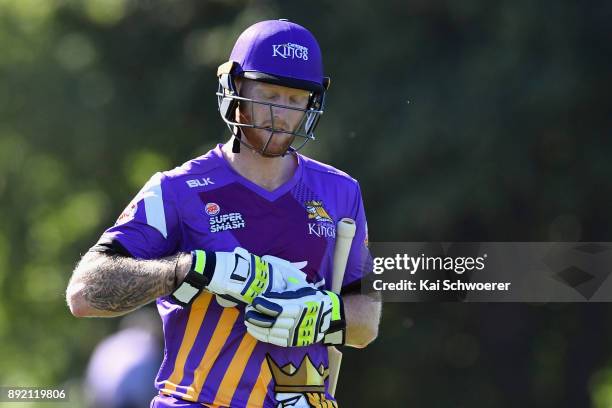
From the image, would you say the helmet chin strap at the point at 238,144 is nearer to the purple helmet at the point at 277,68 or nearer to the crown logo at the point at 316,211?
the purple helmet at the point at 277,68

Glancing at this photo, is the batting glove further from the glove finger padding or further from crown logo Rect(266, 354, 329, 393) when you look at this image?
crown logo Rect(266, 354, 329, 393)

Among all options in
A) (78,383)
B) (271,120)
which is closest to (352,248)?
(271,120)

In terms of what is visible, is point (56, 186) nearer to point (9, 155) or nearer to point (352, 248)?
point (9, 155)

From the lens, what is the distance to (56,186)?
19.8 meters

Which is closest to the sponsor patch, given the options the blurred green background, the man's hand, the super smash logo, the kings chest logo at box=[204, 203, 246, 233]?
the kings chest logo at box=[204, 203, 246, 233]

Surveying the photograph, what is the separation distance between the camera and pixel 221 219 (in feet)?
16.6

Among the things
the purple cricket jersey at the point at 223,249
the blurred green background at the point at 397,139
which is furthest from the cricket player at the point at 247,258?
the blurred green background at the point at 397,139

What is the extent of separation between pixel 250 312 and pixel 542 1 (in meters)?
10.2

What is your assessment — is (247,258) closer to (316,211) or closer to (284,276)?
(284,276)

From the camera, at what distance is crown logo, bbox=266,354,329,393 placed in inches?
197

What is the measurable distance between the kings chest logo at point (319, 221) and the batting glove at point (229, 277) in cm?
37

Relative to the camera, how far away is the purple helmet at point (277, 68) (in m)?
5.19

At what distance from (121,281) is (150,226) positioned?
0.24 meters

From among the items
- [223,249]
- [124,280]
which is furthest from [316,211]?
[124,280]
